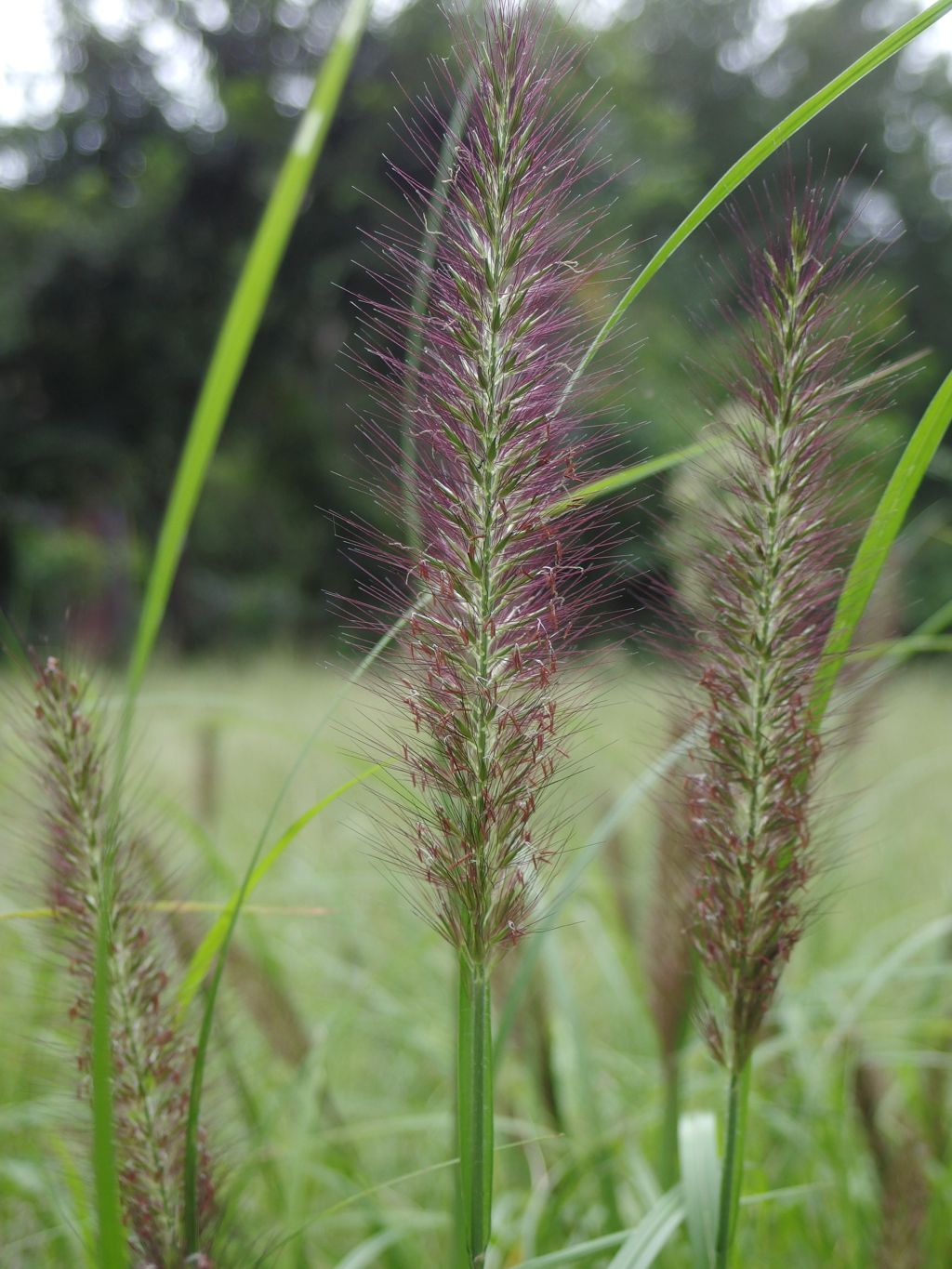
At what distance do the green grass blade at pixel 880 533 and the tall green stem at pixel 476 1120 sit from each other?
0.84 feet

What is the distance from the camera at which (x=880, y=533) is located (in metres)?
0.59

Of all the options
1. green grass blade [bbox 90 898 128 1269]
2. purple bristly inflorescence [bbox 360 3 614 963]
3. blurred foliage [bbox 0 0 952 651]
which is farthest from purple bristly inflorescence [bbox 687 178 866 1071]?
blurred foliage [bbox 0 0 952 651]

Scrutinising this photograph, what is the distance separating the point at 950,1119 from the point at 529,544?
4.13 ft

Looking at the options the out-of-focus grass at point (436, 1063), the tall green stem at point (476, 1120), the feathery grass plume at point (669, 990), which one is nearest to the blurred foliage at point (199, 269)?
the out-of-focus grass at point (436, 1063)

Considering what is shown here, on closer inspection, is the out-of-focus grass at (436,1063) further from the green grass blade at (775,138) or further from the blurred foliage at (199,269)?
the blurred foliage at (199,269)

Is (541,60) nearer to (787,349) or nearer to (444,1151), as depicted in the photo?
(787,349)

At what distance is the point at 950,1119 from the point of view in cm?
132

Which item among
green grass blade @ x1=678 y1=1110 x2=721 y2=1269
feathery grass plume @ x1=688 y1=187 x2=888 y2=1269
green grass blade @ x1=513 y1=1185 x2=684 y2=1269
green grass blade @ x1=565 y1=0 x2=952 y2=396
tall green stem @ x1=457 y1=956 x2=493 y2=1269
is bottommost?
green grass blade @ x1=513 y1=1185 x2=684 y2=1269

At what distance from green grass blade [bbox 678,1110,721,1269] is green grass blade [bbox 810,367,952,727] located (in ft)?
1.13

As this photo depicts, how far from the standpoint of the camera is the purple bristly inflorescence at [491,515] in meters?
0.50

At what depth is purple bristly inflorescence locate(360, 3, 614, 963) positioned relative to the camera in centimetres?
50

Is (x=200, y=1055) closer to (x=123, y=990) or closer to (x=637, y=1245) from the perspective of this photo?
(x=123, y=990)

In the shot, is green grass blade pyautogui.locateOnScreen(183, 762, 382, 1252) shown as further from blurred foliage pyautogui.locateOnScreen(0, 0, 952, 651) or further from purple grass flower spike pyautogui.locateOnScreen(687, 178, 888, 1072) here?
blurred foliage pyautogui.locateOnScreen(0, 0, 952, 651)

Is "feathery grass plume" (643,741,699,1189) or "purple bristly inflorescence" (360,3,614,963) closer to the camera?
"purple bristly inflorescence" (360,3,614,963)
